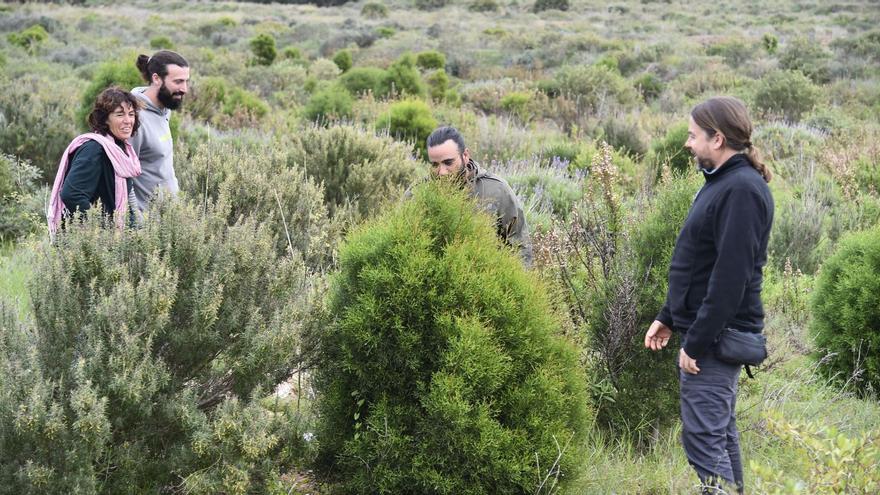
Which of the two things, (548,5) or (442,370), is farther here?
(548,5)

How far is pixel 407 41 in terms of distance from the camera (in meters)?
36.1

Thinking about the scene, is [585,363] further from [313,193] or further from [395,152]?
[395,152]

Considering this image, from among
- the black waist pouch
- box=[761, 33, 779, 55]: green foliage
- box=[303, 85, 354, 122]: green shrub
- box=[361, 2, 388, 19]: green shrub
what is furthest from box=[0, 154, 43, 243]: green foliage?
box=[361, 2, 388, 19]: green shrub

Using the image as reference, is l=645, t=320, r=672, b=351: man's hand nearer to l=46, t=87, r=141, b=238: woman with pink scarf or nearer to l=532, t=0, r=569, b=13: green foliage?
l=46, t=87, r=141, b=238: woman with pink scarf

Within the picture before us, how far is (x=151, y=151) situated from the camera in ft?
15.8

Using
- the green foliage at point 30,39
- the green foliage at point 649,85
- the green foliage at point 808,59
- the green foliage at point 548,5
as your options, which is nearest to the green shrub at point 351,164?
the green foliage at point 649,85

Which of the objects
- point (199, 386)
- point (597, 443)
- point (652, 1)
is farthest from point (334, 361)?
point (652, 1)

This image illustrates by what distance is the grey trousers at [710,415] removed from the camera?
3100 millimetres

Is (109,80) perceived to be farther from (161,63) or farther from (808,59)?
(808,59)

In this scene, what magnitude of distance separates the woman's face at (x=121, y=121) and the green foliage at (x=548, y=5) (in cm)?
5120

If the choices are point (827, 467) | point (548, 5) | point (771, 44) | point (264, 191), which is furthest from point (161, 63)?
point (548, 5)

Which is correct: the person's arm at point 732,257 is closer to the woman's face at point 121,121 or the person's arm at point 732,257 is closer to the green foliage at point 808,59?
the woman's face at point 121,121

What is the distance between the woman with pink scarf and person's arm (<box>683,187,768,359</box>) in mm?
3087

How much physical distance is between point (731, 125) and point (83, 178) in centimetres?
336
